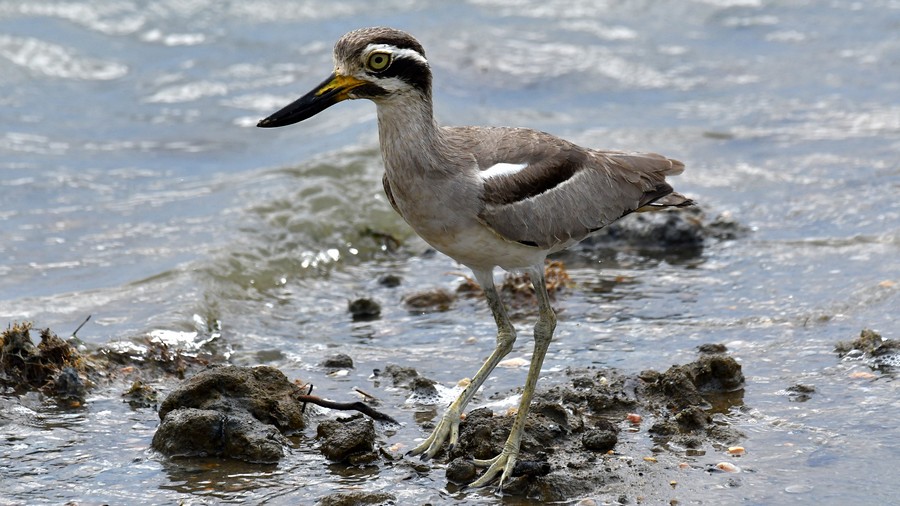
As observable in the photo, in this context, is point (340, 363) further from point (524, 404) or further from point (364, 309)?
point (524, 404)

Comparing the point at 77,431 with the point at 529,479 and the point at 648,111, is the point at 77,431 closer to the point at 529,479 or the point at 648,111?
the point at 529,479

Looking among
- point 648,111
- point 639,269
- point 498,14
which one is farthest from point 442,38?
point 639,269

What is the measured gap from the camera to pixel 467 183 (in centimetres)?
633

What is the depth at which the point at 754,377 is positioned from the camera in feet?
23.6

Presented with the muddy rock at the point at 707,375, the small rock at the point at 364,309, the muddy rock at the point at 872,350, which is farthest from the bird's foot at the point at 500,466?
the small rock at the point at 364,309

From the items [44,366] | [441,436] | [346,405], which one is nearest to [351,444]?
[346,405]

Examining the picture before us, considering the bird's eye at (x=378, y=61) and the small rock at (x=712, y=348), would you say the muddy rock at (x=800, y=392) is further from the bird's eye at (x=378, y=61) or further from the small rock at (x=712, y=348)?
the bird's eye at (x=378, y=61)

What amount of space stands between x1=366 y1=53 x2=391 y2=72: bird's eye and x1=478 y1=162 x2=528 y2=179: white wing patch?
867 millimetres

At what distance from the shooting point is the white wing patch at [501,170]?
648 cm

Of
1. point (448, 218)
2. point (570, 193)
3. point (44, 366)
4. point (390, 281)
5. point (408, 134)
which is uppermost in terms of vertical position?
point (408, 134)

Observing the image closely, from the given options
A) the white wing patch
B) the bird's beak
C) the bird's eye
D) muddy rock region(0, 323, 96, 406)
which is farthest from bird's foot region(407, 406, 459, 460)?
muddy rock region(0, 323, 96, 406)

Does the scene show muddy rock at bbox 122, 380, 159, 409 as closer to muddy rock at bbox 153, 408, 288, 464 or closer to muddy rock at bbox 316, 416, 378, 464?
muddy rock at bbox 153, 408, 288, 464

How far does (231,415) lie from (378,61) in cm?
209

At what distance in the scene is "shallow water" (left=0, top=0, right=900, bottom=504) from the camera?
250 inches
